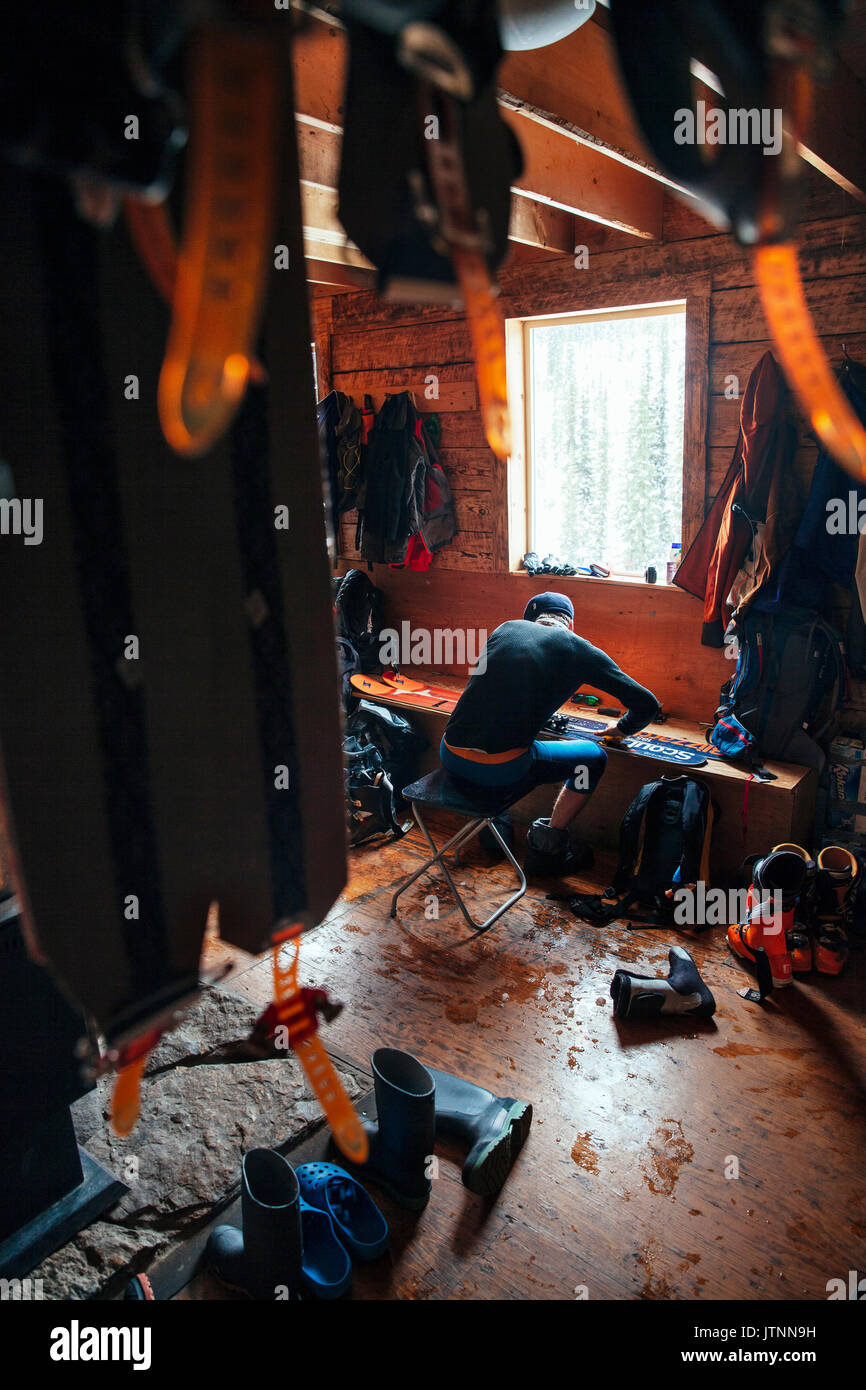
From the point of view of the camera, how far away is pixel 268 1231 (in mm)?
1779

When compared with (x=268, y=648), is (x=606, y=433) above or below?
above

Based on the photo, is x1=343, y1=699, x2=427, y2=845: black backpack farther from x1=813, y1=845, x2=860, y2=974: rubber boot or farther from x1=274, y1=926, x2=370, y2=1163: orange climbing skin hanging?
x1=274, y1=926, x2=370, y2=1163: orange climbing skin hanging

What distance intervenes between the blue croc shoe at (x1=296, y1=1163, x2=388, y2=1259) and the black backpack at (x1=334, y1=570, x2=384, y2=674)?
307cm

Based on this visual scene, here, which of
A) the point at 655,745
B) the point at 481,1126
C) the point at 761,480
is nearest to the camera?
the point at 481,1126

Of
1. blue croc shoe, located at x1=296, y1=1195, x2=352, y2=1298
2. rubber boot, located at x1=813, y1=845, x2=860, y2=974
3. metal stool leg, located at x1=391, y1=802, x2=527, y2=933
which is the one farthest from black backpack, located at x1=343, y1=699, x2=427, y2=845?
blue croc shoe, located at x1=296, y1=1195, x2=352, y2=1298

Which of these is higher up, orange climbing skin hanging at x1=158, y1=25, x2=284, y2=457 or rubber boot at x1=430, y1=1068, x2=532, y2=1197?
orange climbing skin hanging at x1=158, y1=25, x2=284, y2=457

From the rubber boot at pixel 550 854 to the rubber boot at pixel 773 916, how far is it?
0.77m

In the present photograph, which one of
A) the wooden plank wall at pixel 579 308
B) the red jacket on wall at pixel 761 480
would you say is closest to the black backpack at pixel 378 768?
the wooden plank wall at pixel 579 308

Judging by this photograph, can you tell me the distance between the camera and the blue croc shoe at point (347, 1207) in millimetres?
1967

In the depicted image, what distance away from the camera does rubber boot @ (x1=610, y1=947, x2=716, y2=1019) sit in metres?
2.79

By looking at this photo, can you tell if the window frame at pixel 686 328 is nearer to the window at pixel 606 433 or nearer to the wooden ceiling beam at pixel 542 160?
the window at pixel 606 433

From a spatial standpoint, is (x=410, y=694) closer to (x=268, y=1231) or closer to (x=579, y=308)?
(x=579, y=308)

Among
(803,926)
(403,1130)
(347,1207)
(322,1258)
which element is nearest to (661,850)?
(803,926)

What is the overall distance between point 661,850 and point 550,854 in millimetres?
492
